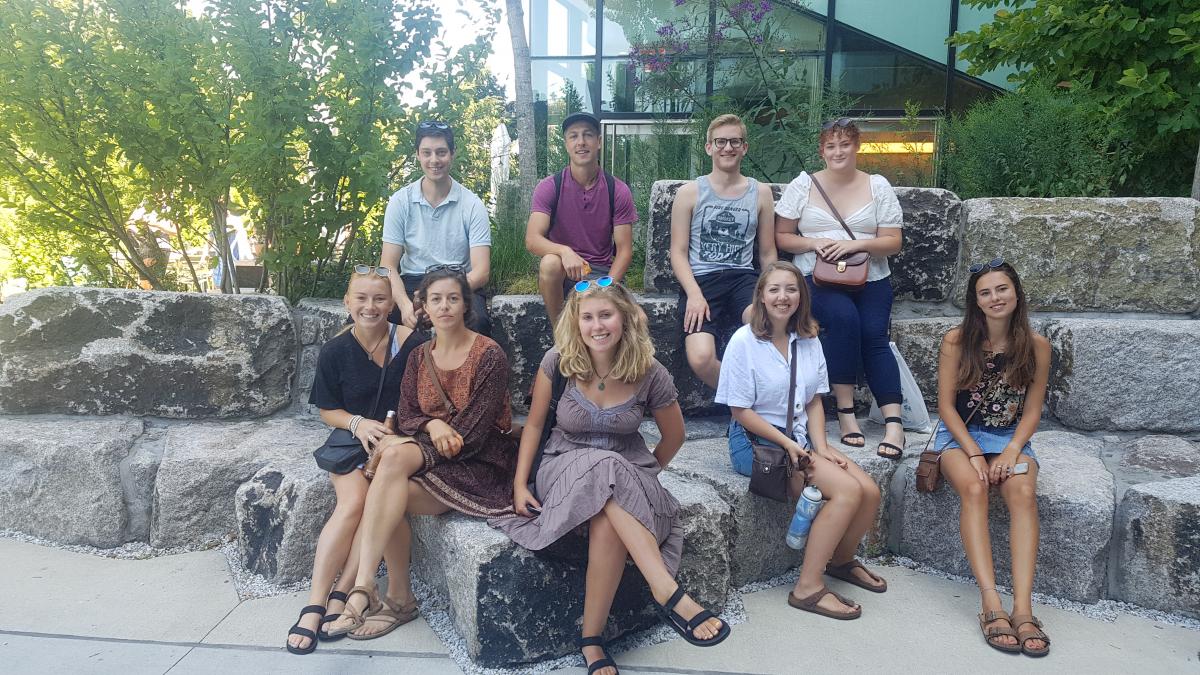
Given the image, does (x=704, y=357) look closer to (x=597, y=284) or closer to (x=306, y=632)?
(x=597, y=284)

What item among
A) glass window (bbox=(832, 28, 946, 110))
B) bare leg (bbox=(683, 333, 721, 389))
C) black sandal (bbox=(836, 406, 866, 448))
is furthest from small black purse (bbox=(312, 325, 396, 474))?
glass window (bbox=(832, 28, 946, 110))

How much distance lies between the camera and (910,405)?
152 inches

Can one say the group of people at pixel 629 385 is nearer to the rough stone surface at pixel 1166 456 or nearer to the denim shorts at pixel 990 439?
the denim shorts at pixel 990 439

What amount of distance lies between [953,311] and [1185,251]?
1103mm

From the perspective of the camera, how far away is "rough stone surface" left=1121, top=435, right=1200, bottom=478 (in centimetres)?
338

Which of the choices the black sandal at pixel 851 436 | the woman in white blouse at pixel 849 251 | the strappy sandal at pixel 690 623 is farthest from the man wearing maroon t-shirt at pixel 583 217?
the strappy sandal at pixel 690 623

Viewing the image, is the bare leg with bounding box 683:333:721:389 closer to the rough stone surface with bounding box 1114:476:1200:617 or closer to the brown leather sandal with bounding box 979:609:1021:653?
the brown leather sandal with bounding box 979:609:1021:653

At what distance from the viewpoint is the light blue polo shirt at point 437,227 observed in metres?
3.87

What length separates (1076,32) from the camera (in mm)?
5195

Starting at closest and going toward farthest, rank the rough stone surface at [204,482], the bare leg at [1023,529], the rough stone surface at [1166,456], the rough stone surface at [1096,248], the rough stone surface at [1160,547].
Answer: the bare leg at [1023,529] < the rough stone surface at [1160,547] < the rough stone surface at [1166,456] < the rough stone surface at [204,482] < the rough stone surface at [1096,248]

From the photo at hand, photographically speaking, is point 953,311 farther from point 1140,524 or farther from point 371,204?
point 371,204

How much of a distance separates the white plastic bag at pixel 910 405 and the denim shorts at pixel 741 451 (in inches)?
34.7

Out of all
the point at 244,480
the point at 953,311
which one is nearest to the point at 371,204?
the point at 244,480

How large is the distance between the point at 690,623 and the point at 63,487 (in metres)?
2.85
